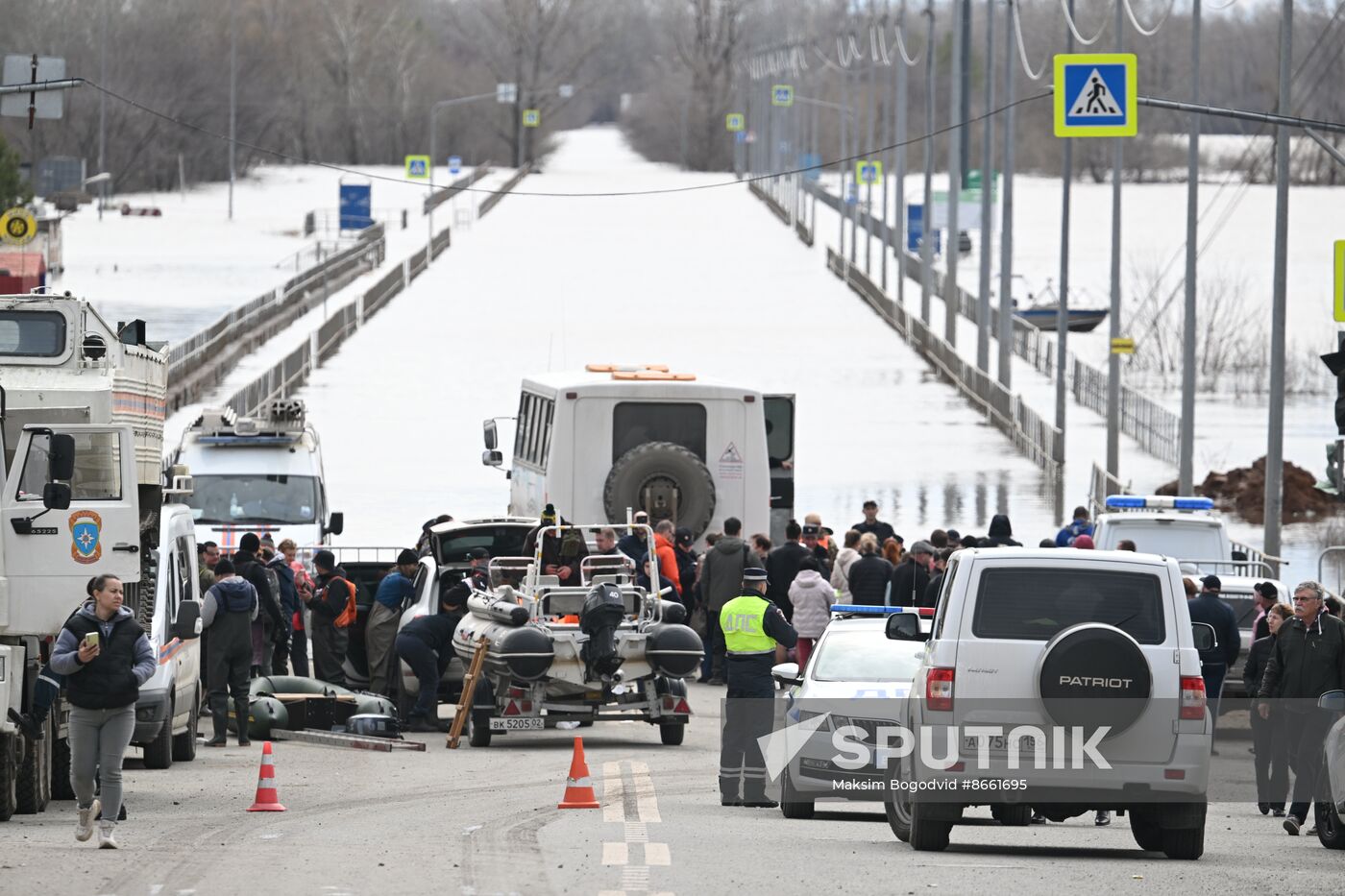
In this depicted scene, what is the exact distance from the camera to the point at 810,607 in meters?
21.0

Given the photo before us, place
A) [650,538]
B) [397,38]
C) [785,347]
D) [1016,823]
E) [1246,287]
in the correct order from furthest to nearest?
[397,38], [1246,287], [785,347], [650,538], [1016,823]

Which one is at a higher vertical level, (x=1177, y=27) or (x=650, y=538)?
(x=1177, y=27)

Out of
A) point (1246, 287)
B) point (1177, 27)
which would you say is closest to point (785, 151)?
point (1246, 287)

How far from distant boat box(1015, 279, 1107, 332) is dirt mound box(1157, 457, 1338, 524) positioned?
121ft

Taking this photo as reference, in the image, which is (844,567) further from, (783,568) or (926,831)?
(926,831)

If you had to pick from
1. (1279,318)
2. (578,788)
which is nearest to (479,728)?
(578,788)

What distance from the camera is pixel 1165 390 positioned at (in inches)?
2480

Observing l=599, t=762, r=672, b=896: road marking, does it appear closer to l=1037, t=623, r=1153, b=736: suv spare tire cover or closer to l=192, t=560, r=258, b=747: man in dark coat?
l=1037, t=623, r=1153, b=736: suv spare tire cover

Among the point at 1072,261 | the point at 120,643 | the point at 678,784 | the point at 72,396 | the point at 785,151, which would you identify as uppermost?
the point at 785,151

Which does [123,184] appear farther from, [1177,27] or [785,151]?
[1177,27]

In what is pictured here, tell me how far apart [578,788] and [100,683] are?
2.84 metres

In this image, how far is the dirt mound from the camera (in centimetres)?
4000

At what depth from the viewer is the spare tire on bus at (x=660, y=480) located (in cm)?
2452

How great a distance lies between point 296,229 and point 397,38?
3326 inches
